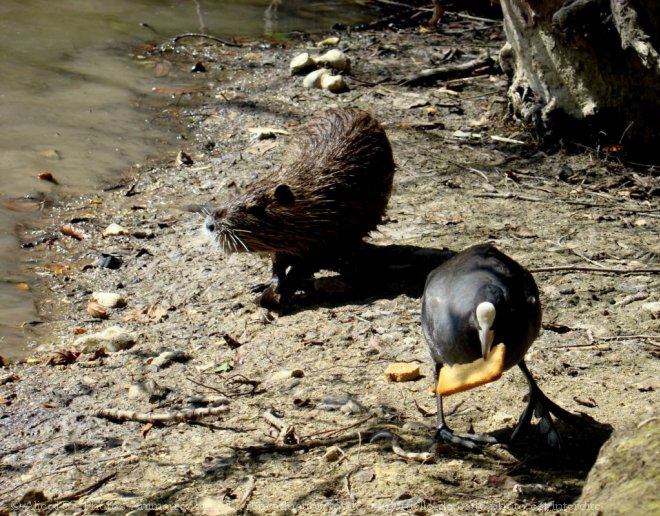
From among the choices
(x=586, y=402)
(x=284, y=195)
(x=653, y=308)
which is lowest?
(x=586, y=402)

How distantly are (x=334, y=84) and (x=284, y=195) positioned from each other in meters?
4.05

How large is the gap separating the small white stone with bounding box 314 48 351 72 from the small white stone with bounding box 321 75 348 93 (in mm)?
440

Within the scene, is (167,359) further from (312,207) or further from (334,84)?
(334,84)

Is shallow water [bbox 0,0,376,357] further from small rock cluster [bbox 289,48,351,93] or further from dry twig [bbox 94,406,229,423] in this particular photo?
small rock cluster [bbox 289,48,351,93]

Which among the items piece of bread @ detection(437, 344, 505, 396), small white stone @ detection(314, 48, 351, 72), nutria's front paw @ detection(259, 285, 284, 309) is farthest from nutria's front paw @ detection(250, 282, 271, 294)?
small white stone @ detection(314, 48, 351, 72)

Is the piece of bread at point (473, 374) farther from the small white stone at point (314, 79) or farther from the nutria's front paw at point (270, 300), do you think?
the small white stone at point (314, 79)

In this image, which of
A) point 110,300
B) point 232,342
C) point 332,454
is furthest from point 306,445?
point 110,300

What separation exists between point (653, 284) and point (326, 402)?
2283mm

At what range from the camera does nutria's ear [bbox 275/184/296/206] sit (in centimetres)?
591

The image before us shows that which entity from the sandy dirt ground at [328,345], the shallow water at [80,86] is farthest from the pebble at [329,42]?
the sandy dirt ground at [328,345]

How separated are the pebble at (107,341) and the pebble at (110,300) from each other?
1.68ft

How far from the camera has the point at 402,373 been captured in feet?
15.5

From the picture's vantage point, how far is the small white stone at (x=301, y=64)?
10.3m

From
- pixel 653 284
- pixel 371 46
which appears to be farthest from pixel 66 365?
pixel 371 46
